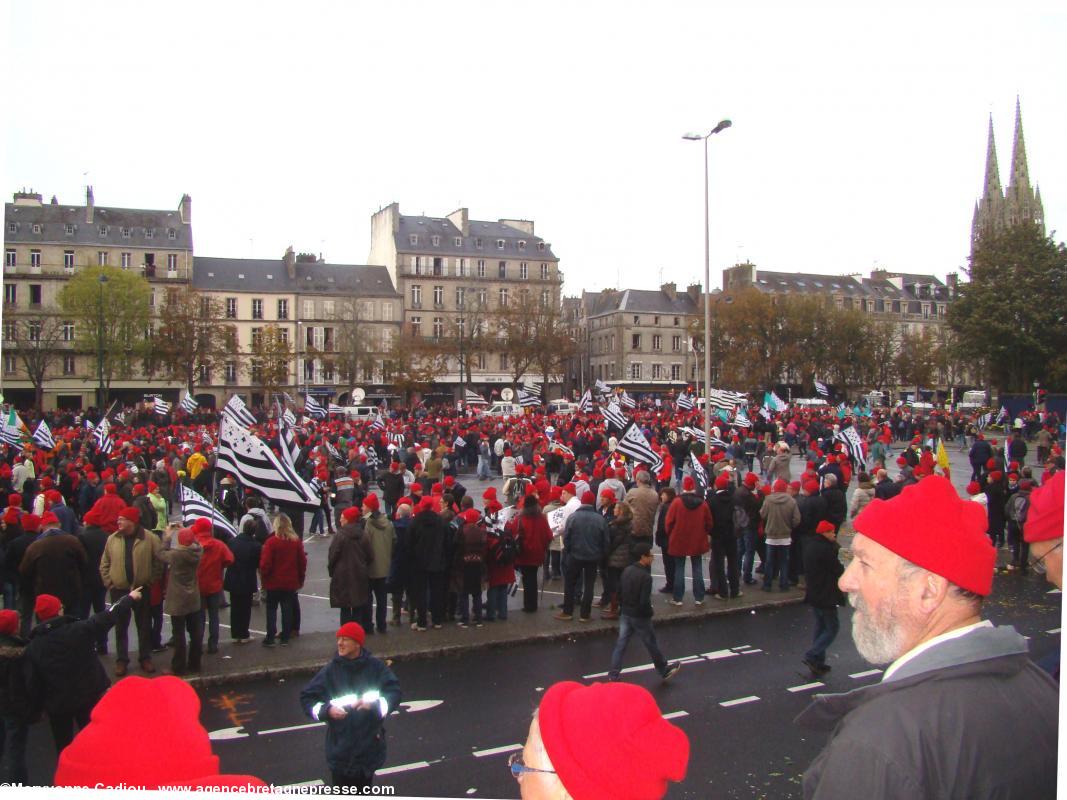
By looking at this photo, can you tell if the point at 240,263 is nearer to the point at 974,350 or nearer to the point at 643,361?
the point at 643,361

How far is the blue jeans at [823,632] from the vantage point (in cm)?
790

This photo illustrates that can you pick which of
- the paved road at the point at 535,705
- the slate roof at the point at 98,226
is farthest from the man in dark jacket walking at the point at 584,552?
the slate roof at the point at 98,226

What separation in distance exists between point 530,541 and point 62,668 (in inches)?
219

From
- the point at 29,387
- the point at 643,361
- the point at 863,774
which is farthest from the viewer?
the point at 643,361

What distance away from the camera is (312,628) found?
978 centimetres

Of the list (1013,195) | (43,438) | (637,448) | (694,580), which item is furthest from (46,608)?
(1013,195)

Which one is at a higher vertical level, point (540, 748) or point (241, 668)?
point (540, 748)

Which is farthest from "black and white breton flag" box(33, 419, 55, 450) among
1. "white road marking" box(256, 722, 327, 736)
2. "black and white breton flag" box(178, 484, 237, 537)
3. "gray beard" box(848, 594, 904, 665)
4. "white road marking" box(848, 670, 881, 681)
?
"gray beard" box(848, 594, 904, 665)

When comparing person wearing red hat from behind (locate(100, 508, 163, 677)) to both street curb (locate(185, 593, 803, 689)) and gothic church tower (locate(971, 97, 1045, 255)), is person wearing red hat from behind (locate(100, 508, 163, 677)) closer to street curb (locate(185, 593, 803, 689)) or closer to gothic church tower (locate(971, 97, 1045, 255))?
street curb (locate(185, 593, 803, 689))

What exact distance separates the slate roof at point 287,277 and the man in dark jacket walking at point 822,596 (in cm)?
5714

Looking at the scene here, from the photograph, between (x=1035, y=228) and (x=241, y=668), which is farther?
(x=1035, y=228)

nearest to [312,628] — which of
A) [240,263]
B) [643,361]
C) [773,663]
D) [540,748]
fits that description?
[773,663]

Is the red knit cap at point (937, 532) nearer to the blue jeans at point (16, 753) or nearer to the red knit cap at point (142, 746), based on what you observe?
the red knit cap at point (142, 746)

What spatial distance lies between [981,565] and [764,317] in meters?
54.0
